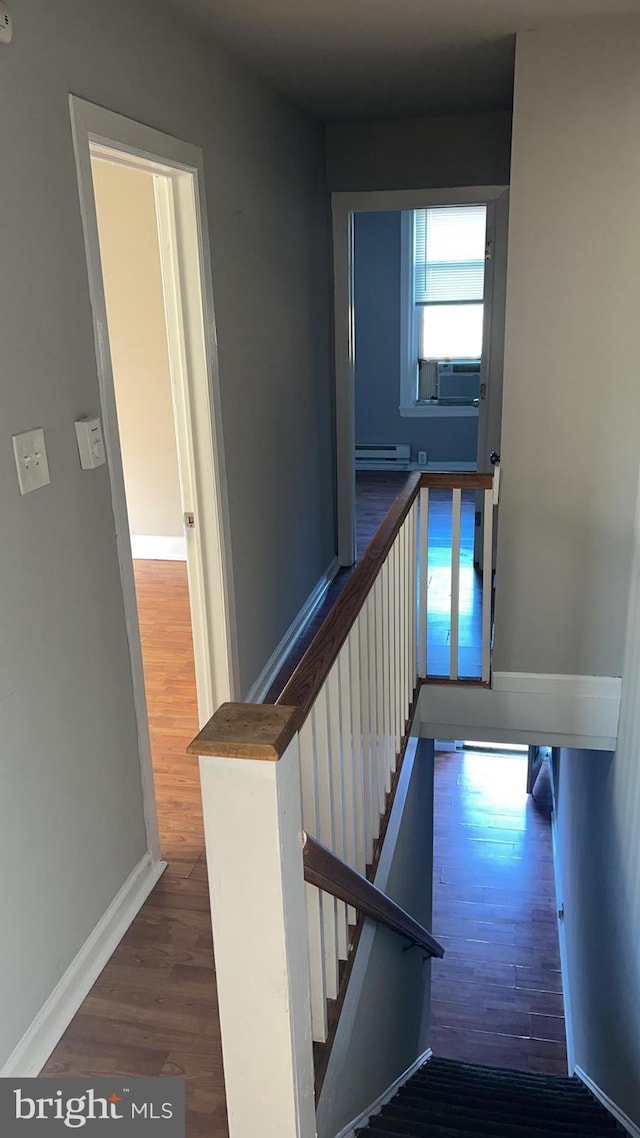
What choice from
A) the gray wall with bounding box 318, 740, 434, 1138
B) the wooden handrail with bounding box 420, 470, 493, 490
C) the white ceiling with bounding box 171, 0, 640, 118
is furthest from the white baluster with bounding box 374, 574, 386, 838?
the white ceiling with bounding box 171, 0, 640, 118

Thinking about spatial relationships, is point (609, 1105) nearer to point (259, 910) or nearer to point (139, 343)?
point (259, 910)

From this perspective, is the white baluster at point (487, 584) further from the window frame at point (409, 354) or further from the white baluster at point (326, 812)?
the window frame at point (409, 354)

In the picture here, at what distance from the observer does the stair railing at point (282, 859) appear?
120 centimetres

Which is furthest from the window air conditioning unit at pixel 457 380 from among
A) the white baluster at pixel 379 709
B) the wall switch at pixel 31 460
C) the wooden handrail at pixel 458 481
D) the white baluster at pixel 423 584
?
the wall switch at pixel 31 460

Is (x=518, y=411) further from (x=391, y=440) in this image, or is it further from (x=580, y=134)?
(x=391, y=440)

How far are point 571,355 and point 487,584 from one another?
37.0 inches

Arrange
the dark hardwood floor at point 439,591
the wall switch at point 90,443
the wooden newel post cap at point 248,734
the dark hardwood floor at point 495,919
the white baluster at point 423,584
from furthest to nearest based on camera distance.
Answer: the dark hardwood floor at point 495,919 → the dark hardwood floor at point 439,591 → the white baluster at point 423,584 → the wall switch at point 90,443 → the wooden newel post cap at point 248,734

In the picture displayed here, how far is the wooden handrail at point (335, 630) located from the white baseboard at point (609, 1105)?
2.10m

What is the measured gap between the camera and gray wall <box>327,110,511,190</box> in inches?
166

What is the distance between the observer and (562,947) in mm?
5344

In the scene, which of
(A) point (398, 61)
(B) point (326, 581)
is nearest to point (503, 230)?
(A) point (398, 61)

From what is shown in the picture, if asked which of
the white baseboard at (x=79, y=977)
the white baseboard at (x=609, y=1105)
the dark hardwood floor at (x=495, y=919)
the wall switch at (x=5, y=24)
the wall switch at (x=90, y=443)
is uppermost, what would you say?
the wall switch at (x=5, y=24)

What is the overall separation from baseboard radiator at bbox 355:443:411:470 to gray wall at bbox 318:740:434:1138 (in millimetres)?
4209

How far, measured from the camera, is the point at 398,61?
10.1 ft
